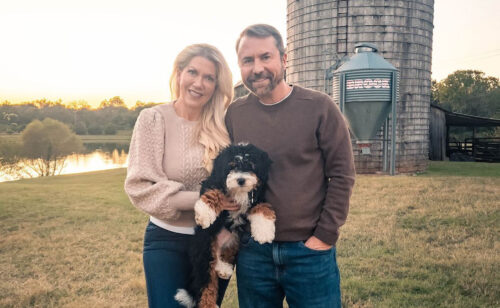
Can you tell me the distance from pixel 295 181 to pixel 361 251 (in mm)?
3763

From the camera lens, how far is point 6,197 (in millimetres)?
11273

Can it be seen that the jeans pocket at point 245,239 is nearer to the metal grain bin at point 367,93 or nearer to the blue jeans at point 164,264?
the blue jeans at point 164,264

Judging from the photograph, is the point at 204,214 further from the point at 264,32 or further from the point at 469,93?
the point at 469,93

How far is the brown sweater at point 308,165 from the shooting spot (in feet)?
7.25

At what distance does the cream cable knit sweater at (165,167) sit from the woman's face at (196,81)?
16 centimetres

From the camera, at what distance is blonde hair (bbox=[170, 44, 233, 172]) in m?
2.54

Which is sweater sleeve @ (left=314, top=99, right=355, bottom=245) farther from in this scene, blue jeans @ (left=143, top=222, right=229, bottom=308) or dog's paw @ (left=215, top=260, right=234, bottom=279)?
blue jeans @ (left=143, top=222, right=229, bottom=308)

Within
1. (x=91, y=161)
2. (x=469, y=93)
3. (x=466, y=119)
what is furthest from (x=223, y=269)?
(x=469, y=93)

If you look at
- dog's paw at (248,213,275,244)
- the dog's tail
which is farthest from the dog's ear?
the dog's tail

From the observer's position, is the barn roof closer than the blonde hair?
No

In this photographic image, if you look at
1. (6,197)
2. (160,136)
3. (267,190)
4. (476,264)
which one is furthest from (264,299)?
(6,197)

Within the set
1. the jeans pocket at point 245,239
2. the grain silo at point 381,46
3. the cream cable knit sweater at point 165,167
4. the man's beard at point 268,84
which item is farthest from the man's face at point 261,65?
the grain silo at point 381,46

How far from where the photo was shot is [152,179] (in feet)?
7.84

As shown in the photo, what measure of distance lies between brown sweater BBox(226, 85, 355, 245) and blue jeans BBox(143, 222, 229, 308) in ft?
2.34
